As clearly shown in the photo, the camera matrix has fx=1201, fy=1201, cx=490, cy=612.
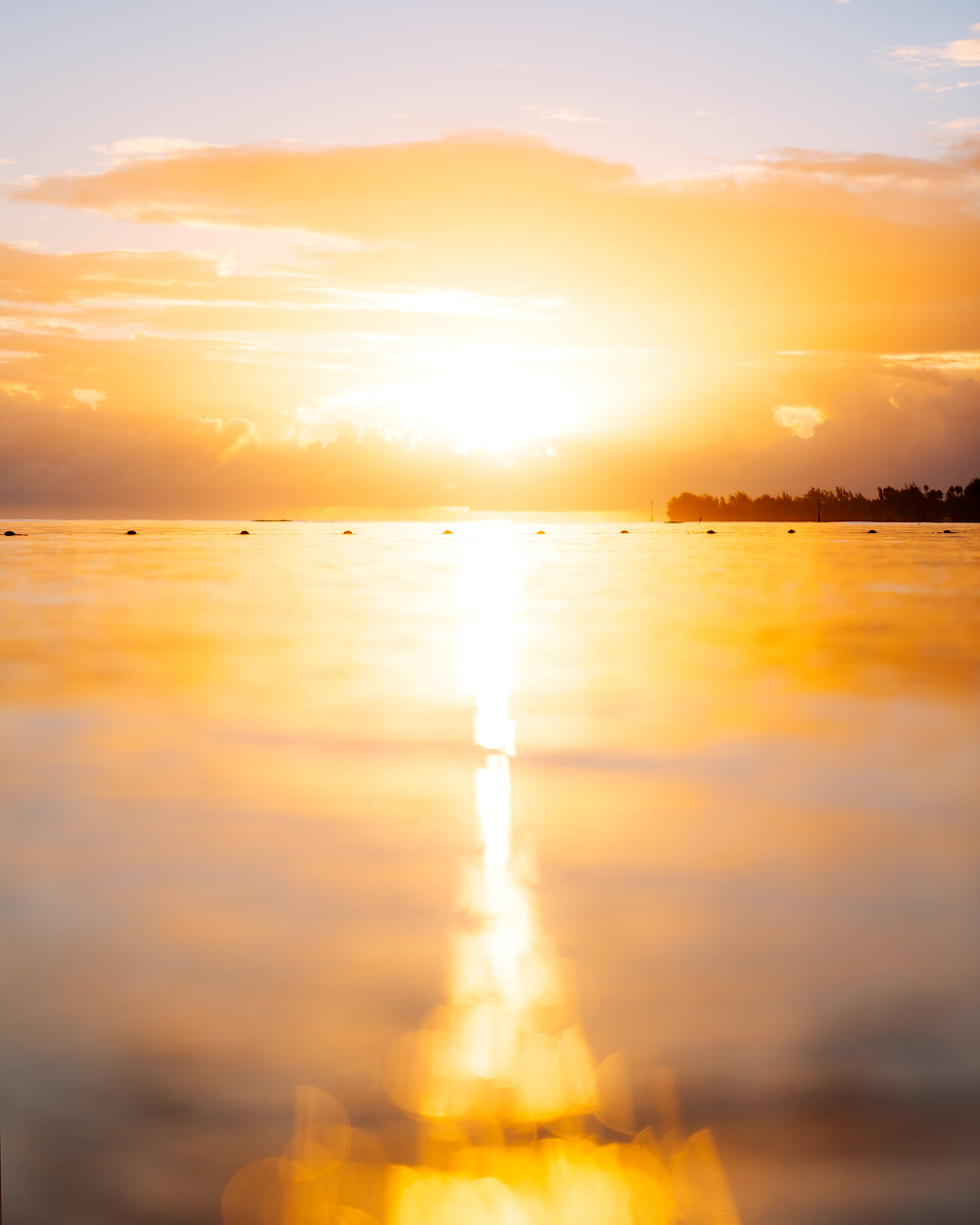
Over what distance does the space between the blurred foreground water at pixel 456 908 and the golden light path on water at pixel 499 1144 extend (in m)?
0.14

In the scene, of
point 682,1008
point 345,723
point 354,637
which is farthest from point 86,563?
point 682,1008

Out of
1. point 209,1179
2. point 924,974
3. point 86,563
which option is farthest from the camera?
point 86,563

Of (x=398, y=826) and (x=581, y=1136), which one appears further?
(x=398, y=826)

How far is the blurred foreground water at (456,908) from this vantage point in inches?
225

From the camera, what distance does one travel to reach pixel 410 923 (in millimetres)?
8914

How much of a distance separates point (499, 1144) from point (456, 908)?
370 centimetres

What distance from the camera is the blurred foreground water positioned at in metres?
5.71

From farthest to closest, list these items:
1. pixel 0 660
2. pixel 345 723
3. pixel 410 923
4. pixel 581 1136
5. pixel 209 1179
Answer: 1. pixel 0 660
2. pixel 345 723
3. pixel 410 923
4. pixel 581 1136
5. pixel 209 1179

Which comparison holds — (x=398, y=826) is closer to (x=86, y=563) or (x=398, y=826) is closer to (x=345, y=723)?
(x=345, y=723)

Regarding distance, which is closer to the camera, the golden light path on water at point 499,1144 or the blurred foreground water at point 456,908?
the golden light path on water at point 499,1144

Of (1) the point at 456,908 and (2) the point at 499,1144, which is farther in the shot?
(1) the point at 456,908

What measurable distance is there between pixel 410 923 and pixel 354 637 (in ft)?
84.3

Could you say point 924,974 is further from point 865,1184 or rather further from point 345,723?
point 345,723

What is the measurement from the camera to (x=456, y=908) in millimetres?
9297
